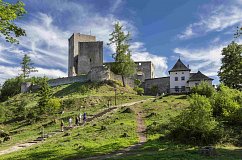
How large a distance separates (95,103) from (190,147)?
29.0 meters

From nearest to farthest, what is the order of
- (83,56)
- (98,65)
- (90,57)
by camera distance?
(98,65), (83,56), (90,57)

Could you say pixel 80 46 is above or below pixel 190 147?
above

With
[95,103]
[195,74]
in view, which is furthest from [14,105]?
[195,74]

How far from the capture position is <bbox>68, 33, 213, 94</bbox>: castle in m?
60.8

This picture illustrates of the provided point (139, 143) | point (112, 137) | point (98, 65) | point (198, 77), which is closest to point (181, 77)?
point (198, 77)

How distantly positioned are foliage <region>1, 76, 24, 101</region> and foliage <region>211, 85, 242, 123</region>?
2070 inches

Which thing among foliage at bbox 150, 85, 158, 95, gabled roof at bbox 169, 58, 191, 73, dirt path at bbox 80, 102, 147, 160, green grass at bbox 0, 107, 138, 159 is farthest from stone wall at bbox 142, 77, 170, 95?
green grass at bbox 0, 107, 138, 159

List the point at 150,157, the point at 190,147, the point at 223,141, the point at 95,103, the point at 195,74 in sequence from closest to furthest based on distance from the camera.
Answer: the point at 150,157, the point at 190,147, the point at 223,141, the point at 95,103, the point at 195,74

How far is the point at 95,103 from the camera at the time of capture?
48125 mm

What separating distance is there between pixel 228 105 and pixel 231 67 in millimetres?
26250

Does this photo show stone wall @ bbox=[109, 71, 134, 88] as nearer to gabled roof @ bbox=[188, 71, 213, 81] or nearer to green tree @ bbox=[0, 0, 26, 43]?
gabled roof @ bbox=[188, 71, 213, 81]

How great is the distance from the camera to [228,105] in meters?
27.2

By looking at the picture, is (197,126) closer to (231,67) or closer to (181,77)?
(231,67)

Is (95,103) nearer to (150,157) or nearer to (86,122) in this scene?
(86,122)
